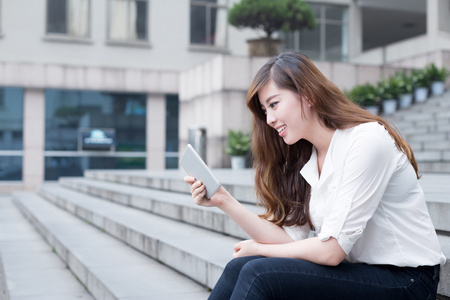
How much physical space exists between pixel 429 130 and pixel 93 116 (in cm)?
1168

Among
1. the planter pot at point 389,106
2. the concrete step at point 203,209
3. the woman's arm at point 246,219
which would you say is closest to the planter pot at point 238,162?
the concrete step at point 203,209

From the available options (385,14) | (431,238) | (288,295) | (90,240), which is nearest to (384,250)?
(431,238)

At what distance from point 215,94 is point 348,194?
9.75 metres

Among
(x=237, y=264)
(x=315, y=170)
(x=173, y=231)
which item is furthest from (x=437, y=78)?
(x=237, y=264)

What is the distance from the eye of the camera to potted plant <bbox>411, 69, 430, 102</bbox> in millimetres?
12469

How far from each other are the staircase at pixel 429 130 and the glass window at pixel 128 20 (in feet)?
32.6

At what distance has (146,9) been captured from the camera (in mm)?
18719

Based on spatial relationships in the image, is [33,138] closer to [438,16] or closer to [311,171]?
[438,16]

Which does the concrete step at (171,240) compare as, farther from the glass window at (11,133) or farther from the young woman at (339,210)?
the glass window at (11,133)

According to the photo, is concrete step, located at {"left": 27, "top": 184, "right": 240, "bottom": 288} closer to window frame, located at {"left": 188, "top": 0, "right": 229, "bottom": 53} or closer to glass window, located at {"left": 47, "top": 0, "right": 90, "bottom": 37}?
glass window, located at {"left": 47, "top": 0, "right": 90, "bottom": 37}

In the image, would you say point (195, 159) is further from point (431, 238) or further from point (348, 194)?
point (431, 238)

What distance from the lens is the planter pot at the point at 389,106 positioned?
39.4ft

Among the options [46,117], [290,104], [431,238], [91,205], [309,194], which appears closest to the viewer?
[431,238]

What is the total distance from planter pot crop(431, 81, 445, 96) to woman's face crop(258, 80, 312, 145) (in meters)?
11.6
